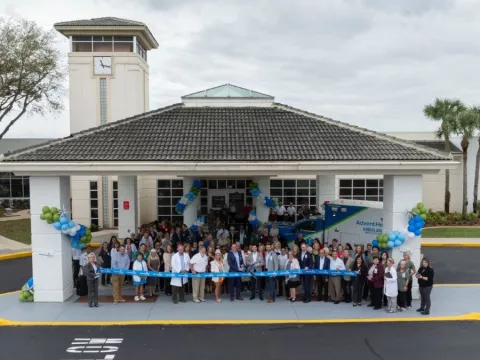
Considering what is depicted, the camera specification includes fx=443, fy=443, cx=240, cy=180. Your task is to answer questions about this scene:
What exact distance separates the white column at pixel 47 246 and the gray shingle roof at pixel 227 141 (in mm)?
825

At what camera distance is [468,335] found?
402 inches

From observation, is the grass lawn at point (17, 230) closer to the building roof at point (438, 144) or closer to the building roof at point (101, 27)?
the building roof at point (101, 27)

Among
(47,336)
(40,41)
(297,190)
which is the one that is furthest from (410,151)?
(40,41)

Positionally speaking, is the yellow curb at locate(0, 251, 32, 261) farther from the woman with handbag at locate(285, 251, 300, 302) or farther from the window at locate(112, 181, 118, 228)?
the woman with handbag at locate(285, 251, 300, 302)

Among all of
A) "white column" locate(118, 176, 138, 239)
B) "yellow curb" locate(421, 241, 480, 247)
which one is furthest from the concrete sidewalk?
"yellow curb" locate(421, 241, 480, 247)


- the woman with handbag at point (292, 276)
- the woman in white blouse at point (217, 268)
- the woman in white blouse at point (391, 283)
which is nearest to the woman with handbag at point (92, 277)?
the woman in white blouse at point (217, 268)

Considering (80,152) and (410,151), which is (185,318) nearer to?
(80,152)

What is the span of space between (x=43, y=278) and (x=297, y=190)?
61.4ft

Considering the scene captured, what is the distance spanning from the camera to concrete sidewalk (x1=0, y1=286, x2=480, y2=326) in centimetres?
1113

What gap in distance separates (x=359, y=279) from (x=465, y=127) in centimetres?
1962

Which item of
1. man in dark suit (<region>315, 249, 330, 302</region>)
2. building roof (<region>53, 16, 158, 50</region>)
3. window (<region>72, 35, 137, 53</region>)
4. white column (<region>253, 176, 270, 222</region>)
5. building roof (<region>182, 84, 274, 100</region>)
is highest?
building roof (<region>53, 16, 158, 50</region>)

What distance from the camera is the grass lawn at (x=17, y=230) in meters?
23.9

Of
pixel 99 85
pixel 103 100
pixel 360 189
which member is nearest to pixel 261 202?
pixel 360 189

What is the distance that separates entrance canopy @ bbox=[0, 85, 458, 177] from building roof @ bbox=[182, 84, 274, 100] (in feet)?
6.94
